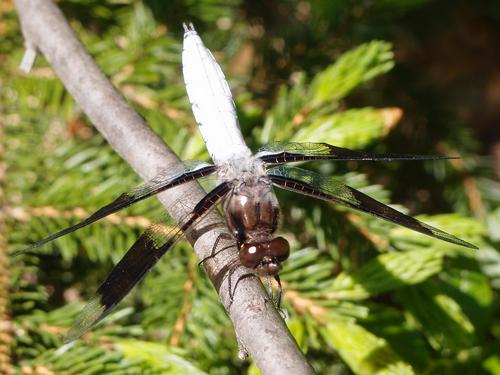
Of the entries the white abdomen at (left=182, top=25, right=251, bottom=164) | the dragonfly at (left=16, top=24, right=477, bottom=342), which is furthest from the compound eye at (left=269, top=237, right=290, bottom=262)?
the white abdomen at (left=182, top=25, right=251, bottom=164)

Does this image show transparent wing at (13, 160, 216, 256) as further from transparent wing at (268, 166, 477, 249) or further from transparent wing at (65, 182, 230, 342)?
transparent wing at (268, 166, 477, 249)

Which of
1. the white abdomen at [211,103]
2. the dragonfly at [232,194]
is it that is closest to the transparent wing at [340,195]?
the dragonfly at [232,194]

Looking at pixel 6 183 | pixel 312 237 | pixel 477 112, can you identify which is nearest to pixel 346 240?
pixel 312 237

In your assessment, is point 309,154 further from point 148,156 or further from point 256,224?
point 148,156

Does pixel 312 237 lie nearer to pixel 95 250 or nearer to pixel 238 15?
pixel 95 250

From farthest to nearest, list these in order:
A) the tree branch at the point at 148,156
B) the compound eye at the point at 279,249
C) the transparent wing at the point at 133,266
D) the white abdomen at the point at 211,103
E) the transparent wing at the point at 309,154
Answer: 1. the white abdomen at the point at 211,103
2. the transparent wing at the point at 309,154
3. the compound eye at the point at 279,249
4. the transparent wing at the point at 133,266
5. the tree branch at the point at 148,156

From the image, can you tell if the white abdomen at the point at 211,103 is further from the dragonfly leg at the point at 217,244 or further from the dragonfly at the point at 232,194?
the dragonfly leg at the point at 217,244

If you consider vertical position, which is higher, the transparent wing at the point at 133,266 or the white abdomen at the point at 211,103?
the white abdomen at the point at 211,103
